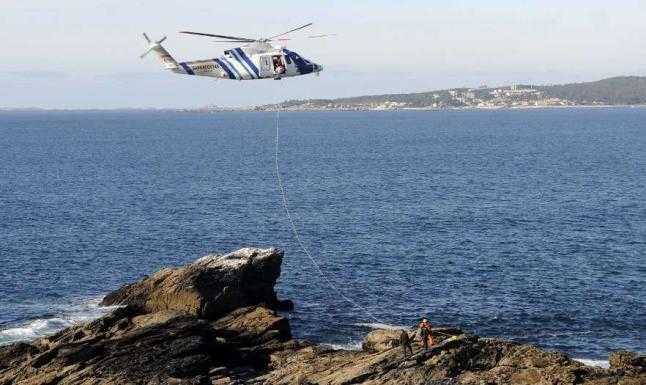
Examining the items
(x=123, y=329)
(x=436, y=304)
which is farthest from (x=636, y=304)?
(x=123, y=329)

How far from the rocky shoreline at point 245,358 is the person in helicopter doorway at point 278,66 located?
45.9 feet

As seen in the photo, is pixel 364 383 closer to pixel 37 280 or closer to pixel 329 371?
pixel 329 371

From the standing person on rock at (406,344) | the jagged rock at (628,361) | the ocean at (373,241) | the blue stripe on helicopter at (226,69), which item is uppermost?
the blue stripe on helicopter at (226,69)

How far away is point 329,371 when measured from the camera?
1650 inches

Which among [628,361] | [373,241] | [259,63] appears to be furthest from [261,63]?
[373,241]

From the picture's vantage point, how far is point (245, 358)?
155 ft

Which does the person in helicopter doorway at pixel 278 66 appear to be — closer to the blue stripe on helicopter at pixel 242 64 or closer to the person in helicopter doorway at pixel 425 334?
the blue stripe on helicopter at pixel 242 64

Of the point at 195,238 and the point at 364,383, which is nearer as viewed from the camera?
Answer: the point at 364,383

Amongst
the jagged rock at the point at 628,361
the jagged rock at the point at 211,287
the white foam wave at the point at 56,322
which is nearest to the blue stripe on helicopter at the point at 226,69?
the jagged rock at the point at 211,287

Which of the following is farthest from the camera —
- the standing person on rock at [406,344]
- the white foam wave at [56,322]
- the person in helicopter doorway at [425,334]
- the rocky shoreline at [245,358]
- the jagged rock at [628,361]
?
the white foam wave at [56,322]

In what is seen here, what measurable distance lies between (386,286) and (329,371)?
26.8 m

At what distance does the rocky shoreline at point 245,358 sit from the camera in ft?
126

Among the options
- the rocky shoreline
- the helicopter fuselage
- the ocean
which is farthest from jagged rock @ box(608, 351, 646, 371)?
the helicopter fuselage

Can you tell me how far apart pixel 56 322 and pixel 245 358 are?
17.4 metres
